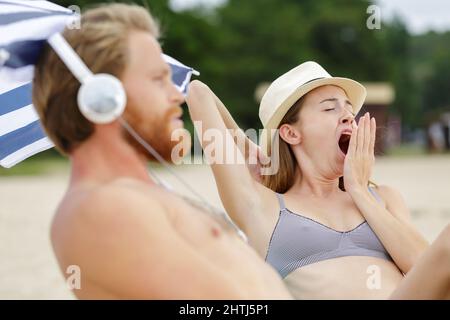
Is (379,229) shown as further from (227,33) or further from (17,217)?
(227,33)

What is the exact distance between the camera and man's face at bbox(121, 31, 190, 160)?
1938 mm

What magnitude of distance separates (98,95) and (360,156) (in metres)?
1.45

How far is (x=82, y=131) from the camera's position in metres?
1.93

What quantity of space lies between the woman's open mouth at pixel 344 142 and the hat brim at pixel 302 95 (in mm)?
220

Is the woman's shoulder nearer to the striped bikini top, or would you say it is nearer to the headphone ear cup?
the striped bikini top

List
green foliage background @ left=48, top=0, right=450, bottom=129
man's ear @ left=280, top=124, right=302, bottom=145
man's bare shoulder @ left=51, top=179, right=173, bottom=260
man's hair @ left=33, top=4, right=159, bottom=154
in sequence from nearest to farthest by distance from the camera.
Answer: man's bare shoulder @ left=51, top=179, right=173, bottom=260 → man's hair @ left=33, top=4, right=159, bottom=154 → man's ear @ left=280, top=124, right=302, bottom=145 → green foliage background @ left=48, top=0, right=450, bottom=129

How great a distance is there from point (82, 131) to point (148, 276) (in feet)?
1.32

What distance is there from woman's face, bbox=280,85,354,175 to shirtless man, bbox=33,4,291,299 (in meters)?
1.28

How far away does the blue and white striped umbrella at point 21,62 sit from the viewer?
2.06 metres

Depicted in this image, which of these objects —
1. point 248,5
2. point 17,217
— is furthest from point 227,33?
point 17,217

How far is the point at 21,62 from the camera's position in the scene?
A: 2.06 m

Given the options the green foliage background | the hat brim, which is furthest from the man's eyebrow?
the green foliage background

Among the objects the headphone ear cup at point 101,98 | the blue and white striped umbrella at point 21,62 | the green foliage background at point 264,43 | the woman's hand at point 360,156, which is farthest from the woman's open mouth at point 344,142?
the green foliage background at point 264,43

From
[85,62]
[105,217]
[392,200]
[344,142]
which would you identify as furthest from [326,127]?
[105,217]
